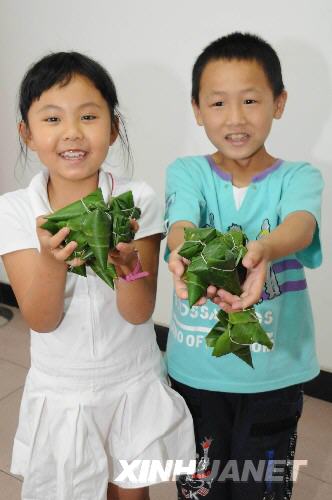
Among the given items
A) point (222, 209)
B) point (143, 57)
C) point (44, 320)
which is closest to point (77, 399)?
point (44, 320)

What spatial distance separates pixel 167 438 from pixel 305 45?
48.9 inches

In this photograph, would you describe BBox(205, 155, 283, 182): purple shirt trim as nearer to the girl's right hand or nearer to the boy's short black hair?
the boy's short black hair

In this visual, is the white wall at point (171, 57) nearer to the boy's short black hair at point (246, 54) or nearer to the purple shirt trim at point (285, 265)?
the boy's short black hair at point (246, 54)

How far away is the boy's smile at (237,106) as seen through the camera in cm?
90

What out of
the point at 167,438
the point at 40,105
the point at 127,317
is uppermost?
the point at 40,105

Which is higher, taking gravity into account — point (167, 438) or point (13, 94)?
point (13, 94)

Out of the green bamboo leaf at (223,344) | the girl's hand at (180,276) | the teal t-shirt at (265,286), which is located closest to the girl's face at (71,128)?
the teal t-shirt at (265,286)

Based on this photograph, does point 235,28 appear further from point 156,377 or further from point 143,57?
point 156,377

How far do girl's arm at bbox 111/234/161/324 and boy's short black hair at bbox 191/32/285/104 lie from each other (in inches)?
11.9

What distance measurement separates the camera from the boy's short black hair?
3.04 feet

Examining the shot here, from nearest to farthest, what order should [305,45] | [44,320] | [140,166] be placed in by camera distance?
[44,320] → [305,45] → [140,166]

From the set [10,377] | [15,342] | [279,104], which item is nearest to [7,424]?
[10,377]

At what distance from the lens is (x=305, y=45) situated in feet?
5.17

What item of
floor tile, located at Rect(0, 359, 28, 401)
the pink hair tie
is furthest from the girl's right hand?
floor tile, located at Rect(0, 359, 28, 401)
